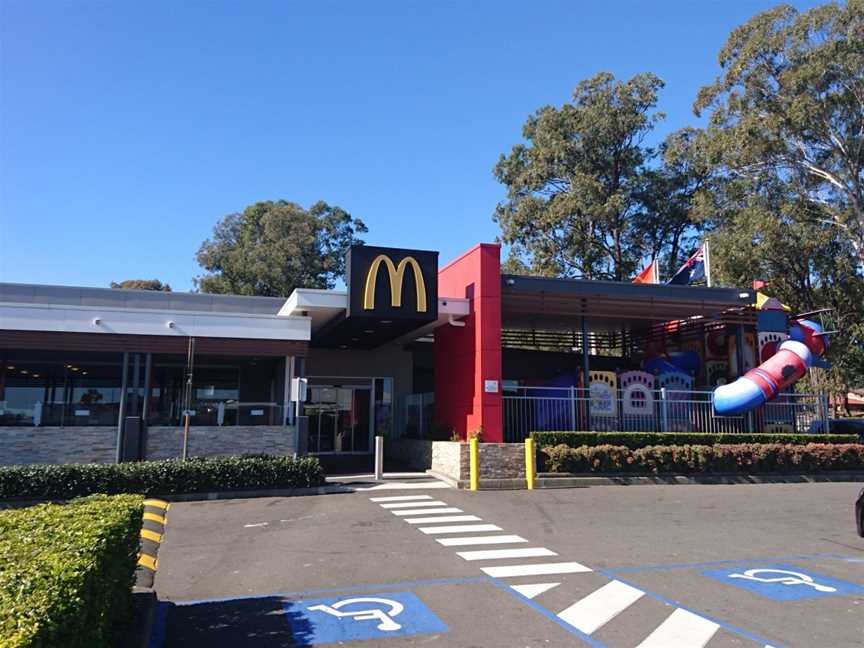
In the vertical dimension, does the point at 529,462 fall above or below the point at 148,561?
above

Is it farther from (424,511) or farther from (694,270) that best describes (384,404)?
(424,511)

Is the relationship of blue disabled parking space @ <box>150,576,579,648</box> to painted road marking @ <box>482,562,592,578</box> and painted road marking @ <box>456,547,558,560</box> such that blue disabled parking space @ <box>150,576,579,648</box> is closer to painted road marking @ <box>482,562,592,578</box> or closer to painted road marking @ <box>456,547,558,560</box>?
painted road marking @ <box>482,562,592,578</box>

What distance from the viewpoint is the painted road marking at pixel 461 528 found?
37.6 feet

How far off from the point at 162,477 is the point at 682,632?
1268 centimetres

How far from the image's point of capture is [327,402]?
26.3 meters

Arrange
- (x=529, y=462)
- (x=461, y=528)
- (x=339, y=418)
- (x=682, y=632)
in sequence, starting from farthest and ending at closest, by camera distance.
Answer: (x=339, y=418)
(x=529, y=462)
(x=461, y=528)
(x=682, y=632)

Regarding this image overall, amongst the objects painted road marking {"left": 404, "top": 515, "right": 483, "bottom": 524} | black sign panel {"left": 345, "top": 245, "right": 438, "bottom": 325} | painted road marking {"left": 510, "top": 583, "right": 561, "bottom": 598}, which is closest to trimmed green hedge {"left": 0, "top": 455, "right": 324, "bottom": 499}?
black sign panel {"left": 345, "top": 245, "right": 438, "bottom": 325}

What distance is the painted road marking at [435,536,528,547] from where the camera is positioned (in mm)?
10455

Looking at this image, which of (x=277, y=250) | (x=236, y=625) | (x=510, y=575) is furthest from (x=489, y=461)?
(x=277, y=250)

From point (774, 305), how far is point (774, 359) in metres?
2.82

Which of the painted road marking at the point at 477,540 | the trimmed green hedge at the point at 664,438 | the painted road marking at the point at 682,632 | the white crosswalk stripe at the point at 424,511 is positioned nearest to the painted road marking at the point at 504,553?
the painted road marking at the point at 477,540

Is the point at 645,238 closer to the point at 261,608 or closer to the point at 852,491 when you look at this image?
the point at 852,491

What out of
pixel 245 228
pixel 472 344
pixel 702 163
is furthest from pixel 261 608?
pixel 245 228

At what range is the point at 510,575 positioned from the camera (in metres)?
8.45
